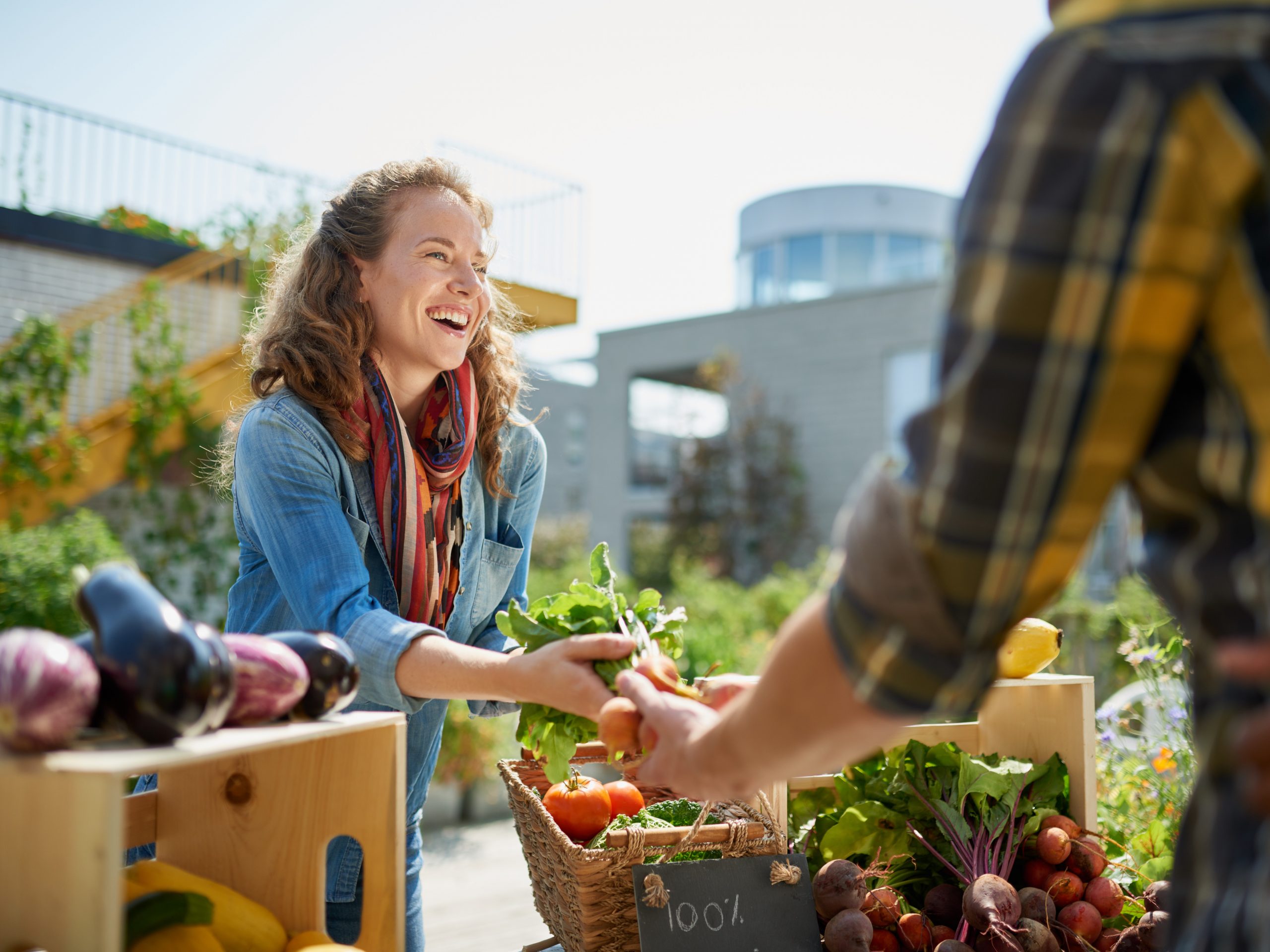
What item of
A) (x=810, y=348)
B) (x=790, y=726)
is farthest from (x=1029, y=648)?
(x=810, y=348)

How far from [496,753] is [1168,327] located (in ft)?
20.4

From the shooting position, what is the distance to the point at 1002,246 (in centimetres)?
70

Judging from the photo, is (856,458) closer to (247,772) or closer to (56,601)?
(56,601)

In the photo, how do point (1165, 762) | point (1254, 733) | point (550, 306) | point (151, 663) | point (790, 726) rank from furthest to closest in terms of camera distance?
point (550, 306), point (1165, 762), point (151, 663), point (790, 726), point (1254, 733)

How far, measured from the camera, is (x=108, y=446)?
8.37m

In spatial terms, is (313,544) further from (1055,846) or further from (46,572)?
(46,572)

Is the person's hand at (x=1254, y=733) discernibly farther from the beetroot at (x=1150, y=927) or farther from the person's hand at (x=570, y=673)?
the beetroot at (x=1150, y=927)

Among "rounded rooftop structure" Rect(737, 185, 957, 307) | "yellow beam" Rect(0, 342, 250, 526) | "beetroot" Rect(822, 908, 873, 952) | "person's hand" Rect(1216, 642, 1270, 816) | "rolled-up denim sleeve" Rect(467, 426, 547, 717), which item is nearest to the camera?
"person's hand" Rect(1216, 642, 1270, 816)

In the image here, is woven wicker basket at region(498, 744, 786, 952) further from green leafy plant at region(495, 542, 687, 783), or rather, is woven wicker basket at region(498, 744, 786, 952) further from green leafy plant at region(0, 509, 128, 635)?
green leafy plant at region(0, 509, 128, 635)

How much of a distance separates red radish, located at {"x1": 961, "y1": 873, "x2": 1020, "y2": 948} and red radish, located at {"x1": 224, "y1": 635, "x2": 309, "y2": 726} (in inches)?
48.3

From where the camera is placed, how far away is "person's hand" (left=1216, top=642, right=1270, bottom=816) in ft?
2.05

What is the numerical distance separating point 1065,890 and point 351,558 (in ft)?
4.74

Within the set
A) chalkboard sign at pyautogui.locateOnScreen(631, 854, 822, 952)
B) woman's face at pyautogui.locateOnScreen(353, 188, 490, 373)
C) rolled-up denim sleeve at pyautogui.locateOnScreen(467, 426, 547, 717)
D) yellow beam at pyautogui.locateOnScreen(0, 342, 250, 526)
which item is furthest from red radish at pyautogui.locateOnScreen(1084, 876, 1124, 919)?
yellow beam at pyautogui.locateOnScreen(0, 342, 250, 526)

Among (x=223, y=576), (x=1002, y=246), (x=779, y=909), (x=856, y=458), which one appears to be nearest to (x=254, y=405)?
(x=779, y=909)
